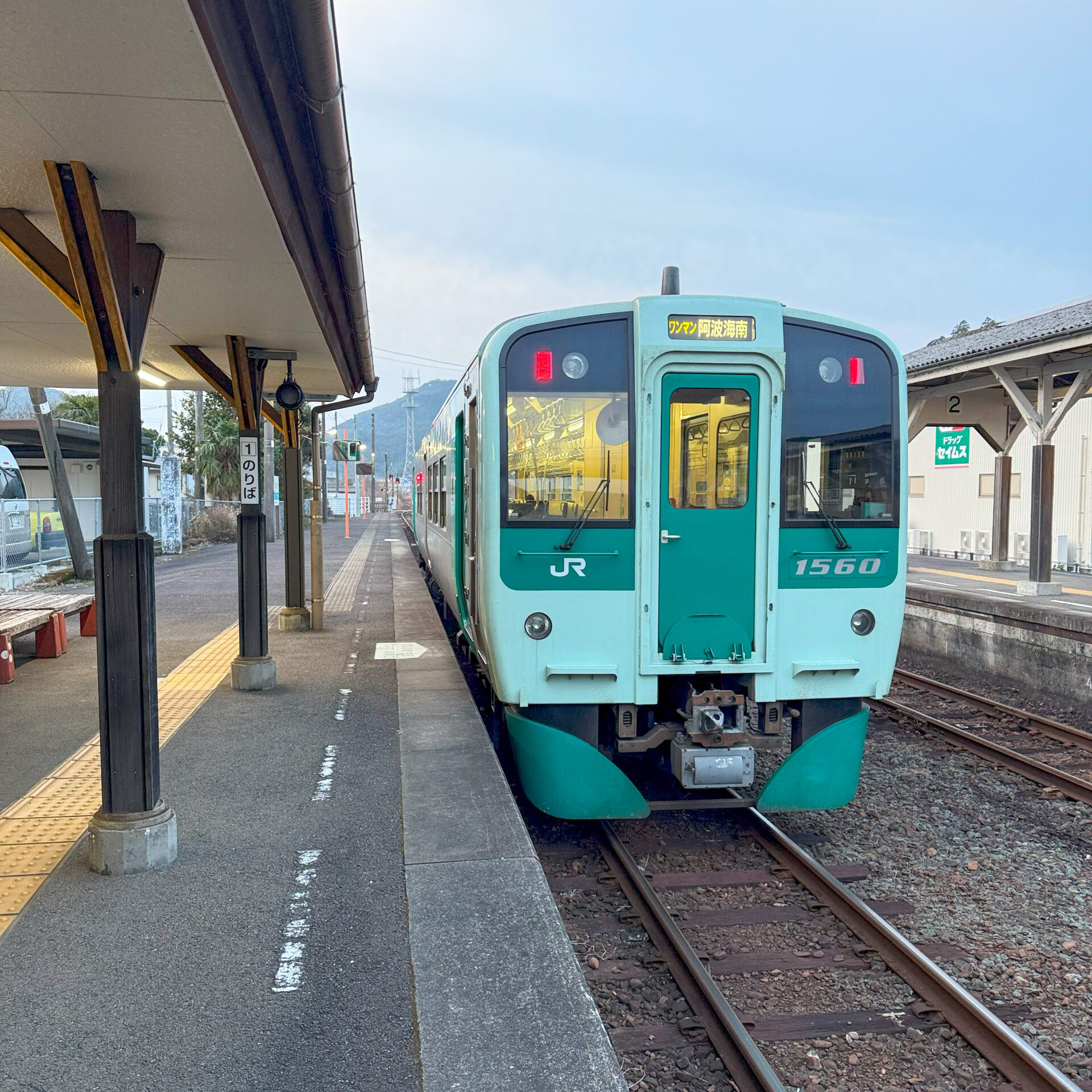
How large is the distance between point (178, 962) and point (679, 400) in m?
3.52

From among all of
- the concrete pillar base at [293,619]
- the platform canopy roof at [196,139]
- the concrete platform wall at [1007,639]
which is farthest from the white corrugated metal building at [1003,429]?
the platform canopy roof at [196,139]

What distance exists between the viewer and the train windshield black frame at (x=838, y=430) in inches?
198

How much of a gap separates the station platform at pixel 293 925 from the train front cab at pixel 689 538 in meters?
0.74

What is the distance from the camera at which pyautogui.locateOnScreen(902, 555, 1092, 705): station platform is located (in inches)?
391

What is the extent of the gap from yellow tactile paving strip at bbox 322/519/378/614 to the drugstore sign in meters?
14.7

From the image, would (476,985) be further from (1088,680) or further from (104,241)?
(1088,680)

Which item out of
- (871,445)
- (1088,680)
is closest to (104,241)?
(871,445)

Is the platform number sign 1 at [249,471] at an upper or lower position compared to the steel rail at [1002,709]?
upper

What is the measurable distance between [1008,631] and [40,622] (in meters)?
10.7

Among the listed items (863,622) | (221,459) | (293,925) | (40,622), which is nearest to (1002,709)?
(863,622)

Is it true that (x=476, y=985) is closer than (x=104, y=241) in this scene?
Yes

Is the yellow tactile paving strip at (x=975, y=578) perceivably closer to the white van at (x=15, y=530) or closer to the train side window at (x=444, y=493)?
the train side window at (x=444, y=493)

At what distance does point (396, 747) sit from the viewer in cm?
606

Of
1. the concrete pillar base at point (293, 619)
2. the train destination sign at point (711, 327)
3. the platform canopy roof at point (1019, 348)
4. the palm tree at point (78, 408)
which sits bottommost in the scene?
the concrete pillar base at point (293, 619)
